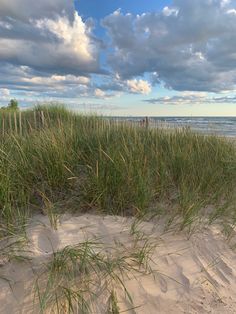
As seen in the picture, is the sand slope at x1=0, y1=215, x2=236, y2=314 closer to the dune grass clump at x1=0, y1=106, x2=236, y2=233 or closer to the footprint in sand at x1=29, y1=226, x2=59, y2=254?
the footprint in sand at x1=29, y1=226, x2=59, y2=254

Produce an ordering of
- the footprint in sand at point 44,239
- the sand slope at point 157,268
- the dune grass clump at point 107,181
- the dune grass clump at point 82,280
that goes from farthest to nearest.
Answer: the dune grass clump at point 107,181 < the footprint in sand at point 44,239 < the sand slope at point 157,268 < the dune grass clump at point 82,280

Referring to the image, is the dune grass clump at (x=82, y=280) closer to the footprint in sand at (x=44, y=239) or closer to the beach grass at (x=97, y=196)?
the beach grass at (x=97, y=196)

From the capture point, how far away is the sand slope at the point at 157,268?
2795mm

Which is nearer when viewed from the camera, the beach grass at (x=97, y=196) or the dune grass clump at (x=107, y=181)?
the beach grass at (x=97, y=196)

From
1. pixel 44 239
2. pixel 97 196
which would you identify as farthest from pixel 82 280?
pixel 97 196

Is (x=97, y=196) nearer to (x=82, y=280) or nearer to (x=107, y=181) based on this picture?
(x=107, y=181)

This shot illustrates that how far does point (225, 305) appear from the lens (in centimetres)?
296

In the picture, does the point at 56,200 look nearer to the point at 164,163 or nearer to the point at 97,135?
the point at 164,163

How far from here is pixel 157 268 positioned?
3.25m

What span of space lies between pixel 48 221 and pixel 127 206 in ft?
3.27

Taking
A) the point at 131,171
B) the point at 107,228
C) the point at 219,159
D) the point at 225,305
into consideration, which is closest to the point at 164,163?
the point at 131,171

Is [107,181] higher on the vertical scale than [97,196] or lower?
higher

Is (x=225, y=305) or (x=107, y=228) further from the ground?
(x=107, y=228)

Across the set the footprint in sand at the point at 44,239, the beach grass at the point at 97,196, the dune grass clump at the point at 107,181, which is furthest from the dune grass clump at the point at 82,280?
the dune grass clump at the point at 107,181
